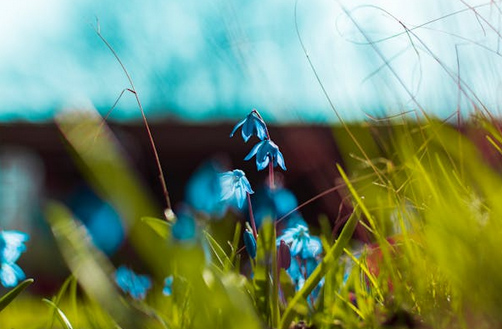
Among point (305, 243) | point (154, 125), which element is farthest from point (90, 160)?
point (154, 125)

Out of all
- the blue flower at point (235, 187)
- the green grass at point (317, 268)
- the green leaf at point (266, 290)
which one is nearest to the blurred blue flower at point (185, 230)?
the green grass at point (317, 268)

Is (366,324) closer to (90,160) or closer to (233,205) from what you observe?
(233,205)

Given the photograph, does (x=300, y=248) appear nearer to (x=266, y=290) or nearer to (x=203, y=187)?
(x=266, y=290)

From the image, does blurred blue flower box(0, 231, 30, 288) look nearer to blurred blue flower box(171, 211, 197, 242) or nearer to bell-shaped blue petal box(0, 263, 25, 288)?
bell-shaped blue petal box(0, 263, 25, 288)

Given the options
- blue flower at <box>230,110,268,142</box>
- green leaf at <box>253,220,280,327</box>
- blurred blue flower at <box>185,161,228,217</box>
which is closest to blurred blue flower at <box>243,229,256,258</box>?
green leaf at <box>253,220,280,327</box>

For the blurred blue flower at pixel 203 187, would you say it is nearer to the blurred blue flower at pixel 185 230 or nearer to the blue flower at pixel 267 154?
the blurred blue flower at pixel 185 230

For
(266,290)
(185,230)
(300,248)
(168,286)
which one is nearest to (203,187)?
(185,230)
